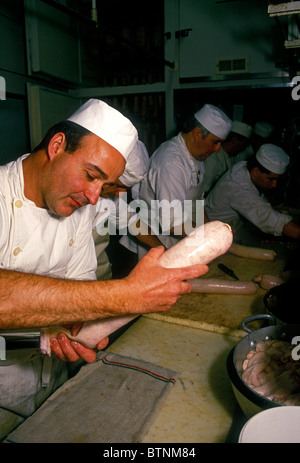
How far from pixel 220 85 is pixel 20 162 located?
3801mm

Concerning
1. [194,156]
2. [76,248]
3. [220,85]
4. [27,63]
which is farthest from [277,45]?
[76,248]

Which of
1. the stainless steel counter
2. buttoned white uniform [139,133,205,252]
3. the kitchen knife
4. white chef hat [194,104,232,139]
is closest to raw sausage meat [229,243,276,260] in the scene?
buttoned white uniform [139,133,205,252]

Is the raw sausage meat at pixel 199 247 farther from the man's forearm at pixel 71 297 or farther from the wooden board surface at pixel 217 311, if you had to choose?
the wooden board surface at pixel 217 311

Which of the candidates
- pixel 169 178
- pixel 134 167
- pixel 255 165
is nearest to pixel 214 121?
pixel 169 178

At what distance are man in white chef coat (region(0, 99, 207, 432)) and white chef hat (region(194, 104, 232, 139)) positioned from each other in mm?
1784

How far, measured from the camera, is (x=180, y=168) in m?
3.38

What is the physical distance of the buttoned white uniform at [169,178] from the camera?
3.32m

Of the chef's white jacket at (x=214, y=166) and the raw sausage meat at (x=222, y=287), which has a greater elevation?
the chef's white jacket at (x=214, y=166)

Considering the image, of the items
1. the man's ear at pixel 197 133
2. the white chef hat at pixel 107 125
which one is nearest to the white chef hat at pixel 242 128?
the man's ear at pixel 197 133

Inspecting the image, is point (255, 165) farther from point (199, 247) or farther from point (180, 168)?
point (199, 247)

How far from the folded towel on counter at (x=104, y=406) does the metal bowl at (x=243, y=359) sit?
0.36 meters

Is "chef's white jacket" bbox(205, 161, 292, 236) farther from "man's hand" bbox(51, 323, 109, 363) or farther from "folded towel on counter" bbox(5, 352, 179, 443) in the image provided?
"man's hand" bbox(51, 323, 109, 363)

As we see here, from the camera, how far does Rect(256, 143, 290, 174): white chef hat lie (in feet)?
11.7

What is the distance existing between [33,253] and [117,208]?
1.40 metres
